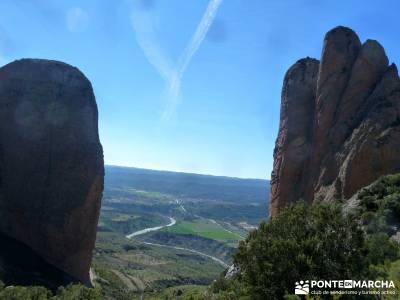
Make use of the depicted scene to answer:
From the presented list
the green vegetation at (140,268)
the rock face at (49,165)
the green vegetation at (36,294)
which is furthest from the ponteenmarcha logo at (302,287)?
the green vegetation at (140,268)

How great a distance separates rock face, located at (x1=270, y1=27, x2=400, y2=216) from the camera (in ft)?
110

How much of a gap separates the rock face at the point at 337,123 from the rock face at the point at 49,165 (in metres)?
20.8

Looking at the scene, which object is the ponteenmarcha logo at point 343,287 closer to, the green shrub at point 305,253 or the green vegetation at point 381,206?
the green shrub at point 305,253

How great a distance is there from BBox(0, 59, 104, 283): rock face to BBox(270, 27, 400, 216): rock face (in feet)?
68.3

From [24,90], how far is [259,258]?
135 ft

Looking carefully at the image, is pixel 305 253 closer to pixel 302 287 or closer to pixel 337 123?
pixel 302 287

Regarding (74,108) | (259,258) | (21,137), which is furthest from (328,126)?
(21,137)

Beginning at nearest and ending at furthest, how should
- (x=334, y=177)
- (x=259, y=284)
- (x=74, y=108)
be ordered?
(x=259, y=284) → (x=334, y=177) → (x=74, y=108)

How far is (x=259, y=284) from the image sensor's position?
16406mm

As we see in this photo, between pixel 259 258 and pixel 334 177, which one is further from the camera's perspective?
pixel 334 177

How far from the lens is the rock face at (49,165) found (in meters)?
47.0

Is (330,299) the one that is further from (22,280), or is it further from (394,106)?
(22,280)

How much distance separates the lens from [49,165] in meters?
48.8

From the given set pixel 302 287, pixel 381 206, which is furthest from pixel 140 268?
pixel 302 287
